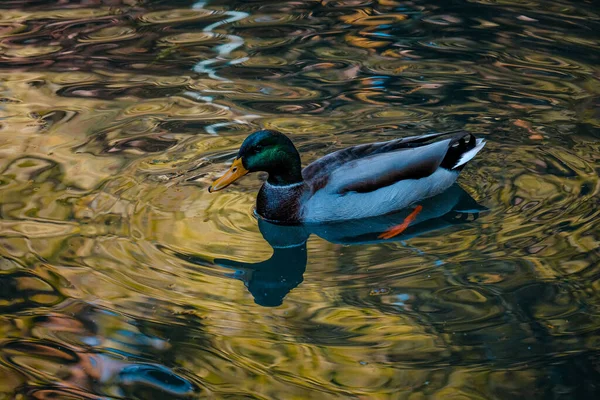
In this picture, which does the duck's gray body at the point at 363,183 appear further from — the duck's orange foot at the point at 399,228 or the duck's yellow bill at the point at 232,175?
the duck's yellow bill at the point at 232,175

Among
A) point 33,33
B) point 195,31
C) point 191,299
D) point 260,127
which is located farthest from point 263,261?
point 33,33

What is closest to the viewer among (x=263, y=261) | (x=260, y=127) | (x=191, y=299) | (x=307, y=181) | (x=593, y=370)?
(x=593, y=370)

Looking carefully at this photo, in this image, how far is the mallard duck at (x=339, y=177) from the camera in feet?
20.9

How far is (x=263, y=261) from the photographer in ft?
19.6

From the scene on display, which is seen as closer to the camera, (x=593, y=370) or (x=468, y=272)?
(x=593, y=370)

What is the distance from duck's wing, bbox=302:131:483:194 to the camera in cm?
644

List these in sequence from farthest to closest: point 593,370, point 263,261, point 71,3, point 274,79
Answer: point 71,3, point 274,79, point 263,261, point 593,370

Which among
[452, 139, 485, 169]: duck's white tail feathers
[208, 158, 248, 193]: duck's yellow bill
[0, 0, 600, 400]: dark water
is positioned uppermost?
[208, 158, 248, 193]: duck's yellow bill

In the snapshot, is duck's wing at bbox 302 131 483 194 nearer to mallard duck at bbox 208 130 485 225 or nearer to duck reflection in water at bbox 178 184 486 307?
mallard duck at bbox 208 130 485 225

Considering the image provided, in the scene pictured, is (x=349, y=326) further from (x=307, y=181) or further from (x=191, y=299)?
(x=307, y=181)

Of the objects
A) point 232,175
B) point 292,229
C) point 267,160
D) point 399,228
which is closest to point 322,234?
point 292,229

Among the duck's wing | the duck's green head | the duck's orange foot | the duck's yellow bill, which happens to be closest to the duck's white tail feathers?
the duck's wing

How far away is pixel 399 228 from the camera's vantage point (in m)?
6.36

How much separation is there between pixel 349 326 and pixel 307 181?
180 cm
